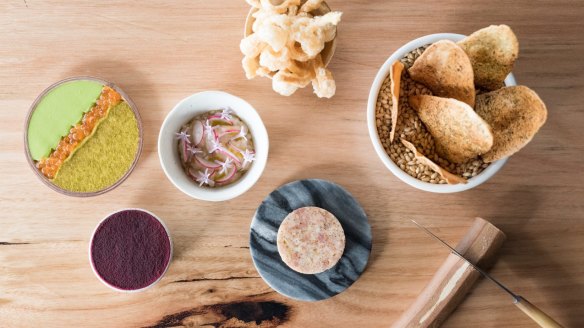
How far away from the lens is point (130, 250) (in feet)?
3.90

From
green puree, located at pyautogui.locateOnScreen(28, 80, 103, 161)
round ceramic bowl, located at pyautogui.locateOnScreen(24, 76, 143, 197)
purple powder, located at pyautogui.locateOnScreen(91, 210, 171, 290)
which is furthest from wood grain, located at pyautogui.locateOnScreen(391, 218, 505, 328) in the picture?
green puree, located at pyautogui.locateOnScreen(28, 80, 103, 161)

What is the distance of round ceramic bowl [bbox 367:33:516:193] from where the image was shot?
1.12 metres

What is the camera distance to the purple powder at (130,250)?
1183 mm

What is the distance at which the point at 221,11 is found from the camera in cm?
123

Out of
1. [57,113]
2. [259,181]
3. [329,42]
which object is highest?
[329,42]

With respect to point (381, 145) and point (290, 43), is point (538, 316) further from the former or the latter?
point (290, 43)

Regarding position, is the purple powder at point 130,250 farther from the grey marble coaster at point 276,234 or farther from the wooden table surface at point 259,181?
the grey marble coaster at point 276,234

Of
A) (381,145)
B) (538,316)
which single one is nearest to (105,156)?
(381,145)

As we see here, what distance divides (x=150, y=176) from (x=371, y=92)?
1.67ft

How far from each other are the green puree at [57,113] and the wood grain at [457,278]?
0.84 m

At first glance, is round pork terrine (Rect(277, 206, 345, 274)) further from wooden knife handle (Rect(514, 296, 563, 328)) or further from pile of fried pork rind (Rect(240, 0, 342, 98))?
wooden knife handle (Rect(514, 296, 563, 328))

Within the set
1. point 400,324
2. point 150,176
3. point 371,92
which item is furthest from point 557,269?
point 150,176

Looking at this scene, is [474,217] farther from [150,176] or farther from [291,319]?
[150,176]

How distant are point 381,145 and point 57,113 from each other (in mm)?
699
